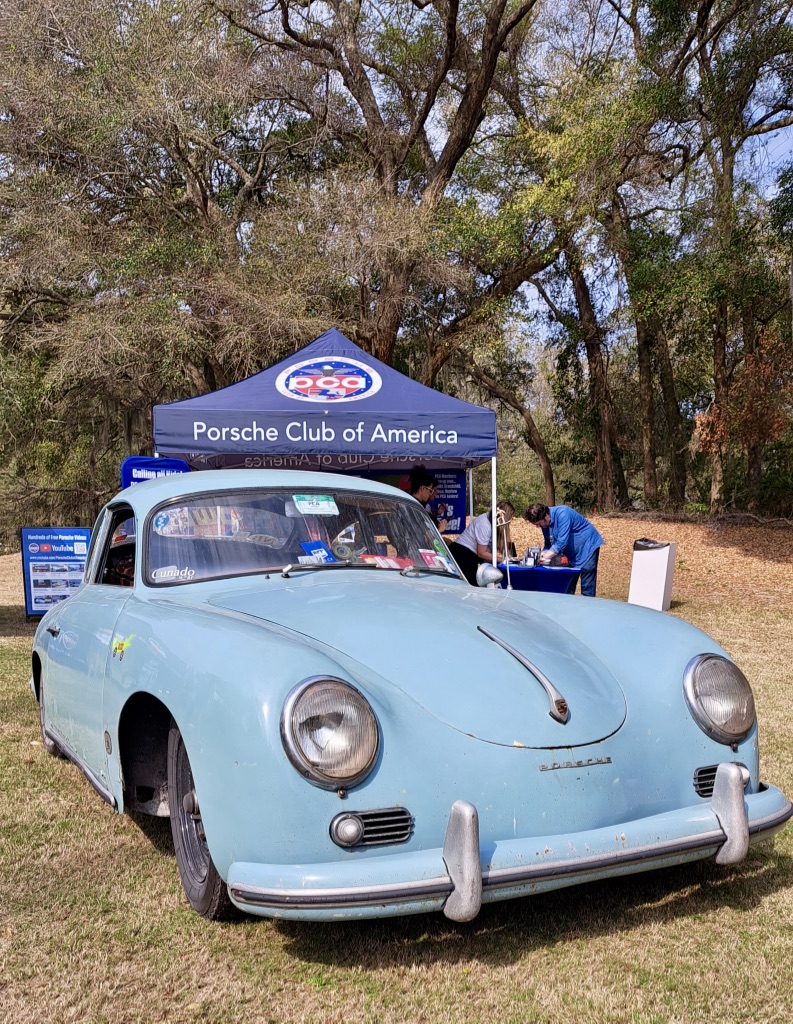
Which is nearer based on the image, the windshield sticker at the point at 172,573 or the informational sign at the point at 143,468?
the windshield sticker at the point at 172,573

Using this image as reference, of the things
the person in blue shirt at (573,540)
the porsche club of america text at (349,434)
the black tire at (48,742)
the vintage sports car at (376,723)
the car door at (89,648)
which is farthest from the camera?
the person in blue shirt at (573,540)

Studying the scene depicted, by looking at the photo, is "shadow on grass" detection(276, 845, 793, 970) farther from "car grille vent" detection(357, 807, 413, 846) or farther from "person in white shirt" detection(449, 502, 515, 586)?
"person in white shirt" detection(449, 502, 515, 586)

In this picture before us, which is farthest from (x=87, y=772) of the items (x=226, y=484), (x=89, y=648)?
(x=226, y=484)

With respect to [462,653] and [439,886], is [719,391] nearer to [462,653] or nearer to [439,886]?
[462,653]

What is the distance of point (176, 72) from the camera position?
1509cm

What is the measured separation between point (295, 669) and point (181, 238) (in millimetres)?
14760

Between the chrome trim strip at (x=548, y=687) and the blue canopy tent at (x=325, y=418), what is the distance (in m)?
5.62

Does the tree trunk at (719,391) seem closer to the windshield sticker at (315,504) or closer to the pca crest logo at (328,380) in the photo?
the pca crest logo at (328,380)

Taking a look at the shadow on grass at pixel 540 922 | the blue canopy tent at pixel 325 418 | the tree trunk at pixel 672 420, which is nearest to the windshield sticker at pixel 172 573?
the shadow on grass at pixel 540 922

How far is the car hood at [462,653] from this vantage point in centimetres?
290

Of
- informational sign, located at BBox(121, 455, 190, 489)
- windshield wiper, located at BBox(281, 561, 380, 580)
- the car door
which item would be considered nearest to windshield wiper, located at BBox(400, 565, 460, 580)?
windshield wiper, located at BBox(281, 561, 380, 580)

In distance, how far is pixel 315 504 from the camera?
4230 millimetres

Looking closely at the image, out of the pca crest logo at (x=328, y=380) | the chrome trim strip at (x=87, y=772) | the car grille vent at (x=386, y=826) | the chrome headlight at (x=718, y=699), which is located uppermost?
the pca crest logo at (x=328, y=380)

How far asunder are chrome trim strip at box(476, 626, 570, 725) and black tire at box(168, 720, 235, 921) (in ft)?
3.79
